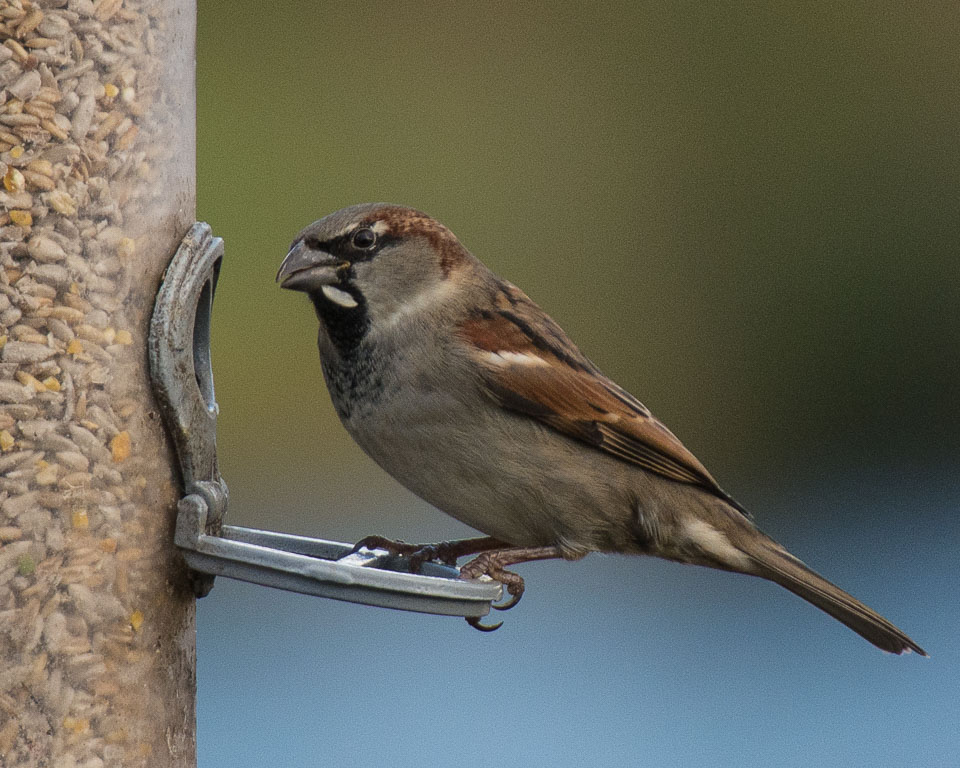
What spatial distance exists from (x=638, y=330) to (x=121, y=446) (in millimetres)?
3627

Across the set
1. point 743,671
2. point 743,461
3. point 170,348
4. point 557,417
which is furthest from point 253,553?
point 743,671

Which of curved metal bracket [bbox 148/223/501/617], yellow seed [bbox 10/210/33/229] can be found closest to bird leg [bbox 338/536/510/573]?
curved metal bracket [bbox 148/223/501/617]

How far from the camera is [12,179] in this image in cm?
191

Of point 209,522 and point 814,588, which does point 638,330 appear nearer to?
point 814,588

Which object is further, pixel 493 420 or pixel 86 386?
pixel 493 420

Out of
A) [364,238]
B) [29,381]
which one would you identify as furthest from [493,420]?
[29,381]

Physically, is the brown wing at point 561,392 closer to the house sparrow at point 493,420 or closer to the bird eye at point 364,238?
the house sparrow at point 493,420

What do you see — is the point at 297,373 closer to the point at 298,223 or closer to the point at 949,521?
the point at 298,223

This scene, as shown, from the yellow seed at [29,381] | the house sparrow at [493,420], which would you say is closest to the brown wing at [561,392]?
the house sparrow at [493,420]

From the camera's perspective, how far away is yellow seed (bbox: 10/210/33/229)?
1.92m

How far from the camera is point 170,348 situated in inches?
81.4

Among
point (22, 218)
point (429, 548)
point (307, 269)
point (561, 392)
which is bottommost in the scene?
point (429, 548)

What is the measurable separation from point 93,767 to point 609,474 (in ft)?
3.51

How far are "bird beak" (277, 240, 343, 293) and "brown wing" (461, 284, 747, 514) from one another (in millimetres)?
272
